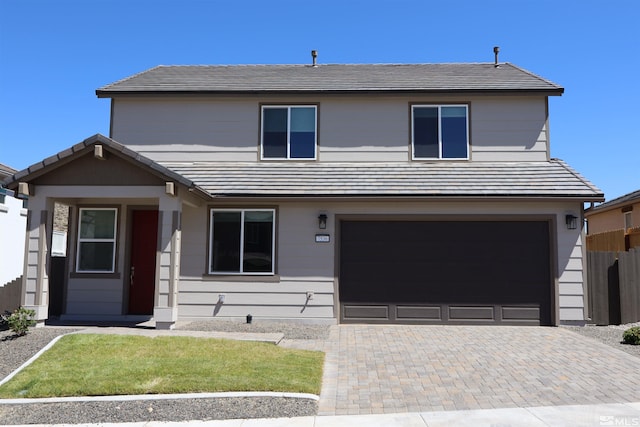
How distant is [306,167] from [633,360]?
807 centimetres

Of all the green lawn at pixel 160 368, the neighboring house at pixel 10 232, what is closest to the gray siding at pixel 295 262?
the green lawn at pixel 160 368

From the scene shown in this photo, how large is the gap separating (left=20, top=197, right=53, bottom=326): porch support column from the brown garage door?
6.52 meters

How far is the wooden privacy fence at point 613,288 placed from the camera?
1148 cm

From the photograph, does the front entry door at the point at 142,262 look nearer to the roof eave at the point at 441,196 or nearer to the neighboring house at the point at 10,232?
the roof eave at the point at 441,196

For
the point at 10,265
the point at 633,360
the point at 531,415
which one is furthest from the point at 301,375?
the point at 10,265

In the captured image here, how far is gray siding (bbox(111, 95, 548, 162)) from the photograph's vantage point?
41.4 feet

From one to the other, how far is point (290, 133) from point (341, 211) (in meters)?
2.73

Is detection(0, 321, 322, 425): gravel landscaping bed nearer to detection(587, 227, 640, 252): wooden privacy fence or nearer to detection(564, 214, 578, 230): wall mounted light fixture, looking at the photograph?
detection(564, 214, 578, 230): wall mounted light fixture

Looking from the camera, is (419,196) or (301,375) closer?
(301,375)

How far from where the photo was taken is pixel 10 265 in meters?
16.2

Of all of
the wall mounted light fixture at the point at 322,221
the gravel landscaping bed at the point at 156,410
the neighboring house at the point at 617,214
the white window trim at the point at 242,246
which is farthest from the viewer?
the neighboring house at the point at 617,214

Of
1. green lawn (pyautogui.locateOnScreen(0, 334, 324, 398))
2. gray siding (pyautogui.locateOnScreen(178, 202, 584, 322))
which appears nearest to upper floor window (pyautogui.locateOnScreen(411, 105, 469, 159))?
gray siding (pyautogui.locateOnScreen(178, 202, 584, 322))

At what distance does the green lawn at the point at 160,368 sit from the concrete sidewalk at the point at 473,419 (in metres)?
0.78

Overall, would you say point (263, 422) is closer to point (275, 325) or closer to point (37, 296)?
point (275, 325)
